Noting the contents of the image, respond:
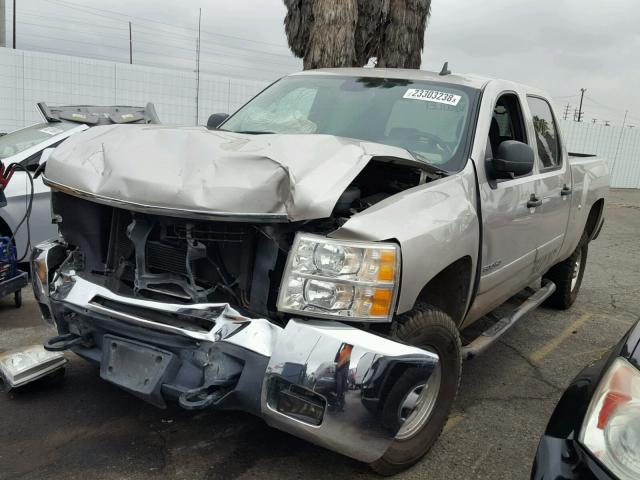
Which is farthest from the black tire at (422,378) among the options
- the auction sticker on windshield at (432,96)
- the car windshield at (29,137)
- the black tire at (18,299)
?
the car windshield at (29,137)

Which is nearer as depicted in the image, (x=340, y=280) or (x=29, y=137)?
(x=340, y=280)

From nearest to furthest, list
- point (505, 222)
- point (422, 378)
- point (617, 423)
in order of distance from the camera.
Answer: point (617, 423) < point (422, 378) < point (505, 222)

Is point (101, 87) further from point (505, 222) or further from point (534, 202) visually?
point (505, 222)

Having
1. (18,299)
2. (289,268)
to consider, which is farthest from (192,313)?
(18,299)

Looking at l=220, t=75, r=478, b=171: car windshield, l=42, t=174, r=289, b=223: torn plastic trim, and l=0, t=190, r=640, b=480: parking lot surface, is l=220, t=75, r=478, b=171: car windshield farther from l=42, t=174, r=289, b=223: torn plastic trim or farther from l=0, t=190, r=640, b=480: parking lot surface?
l=0, t=190, r=640, b=480: parking lot surface

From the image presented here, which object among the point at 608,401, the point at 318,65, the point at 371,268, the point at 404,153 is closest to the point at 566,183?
the point at 404,153

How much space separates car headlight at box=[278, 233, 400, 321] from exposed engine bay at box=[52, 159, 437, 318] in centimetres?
16

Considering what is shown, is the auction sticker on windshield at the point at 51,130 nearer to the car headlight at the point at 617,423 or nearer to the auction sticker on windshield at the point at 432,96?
the auction sticker on windshield at the point at 432,96

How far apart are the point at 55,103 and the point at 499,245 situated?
39.9 feet

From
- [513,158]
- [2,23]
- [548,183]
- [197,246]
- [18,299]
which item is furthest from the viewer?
[2,23]

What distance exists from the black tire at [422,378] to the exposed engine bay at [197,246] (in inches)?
23.2

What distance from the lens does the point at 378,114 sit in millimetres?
3809

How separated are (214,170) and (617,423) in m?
1.72

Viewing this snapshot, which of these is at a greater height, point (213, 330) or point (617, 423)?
point (617, 423)
